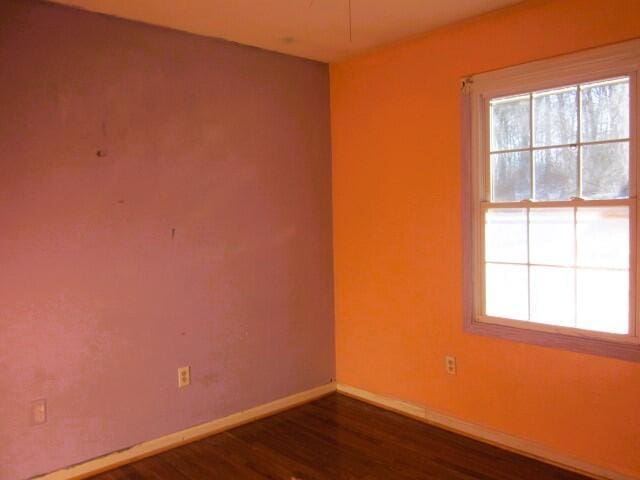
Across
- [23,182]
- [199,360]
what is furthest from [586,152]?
[23,182]

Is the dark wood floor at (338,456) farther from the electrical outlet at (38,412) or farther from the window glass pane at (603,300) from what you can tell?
the window glass pane at (603,300)

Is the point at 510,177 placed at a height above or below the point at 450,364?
above

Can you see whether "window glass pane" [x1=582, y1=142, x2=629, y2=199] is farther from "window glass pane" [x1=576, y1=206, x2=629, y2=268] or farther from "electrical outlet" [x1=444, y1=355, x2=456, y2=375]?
"electrical outlet" [x1=444, y1=355, x2=456, y2=375]

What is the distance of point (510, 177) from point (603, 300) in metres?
0.80

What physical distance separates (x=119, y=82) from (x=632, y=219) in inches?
106

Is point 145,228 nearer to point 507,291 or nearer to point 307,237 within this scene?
point 307,237

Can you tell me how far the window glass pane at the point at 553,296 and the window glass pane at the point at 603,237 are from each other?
13 centimetres

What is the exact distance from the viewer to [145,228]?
297cm

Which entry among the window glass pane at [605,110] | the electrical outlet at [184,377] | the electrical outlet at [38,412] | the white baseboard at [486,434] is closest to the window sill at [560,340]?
the white baseboard at [486,434]

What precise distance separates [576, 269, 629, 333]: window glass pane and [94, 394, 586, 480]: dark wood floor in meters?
0.79

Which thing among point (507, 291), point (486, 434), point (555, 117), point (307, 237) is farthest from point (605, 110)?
point (307, 237)

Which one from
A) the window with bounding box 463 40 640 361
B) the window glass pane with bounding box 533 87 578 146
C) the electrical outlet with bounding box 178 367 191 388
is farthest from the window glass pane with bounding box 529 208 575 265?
the electrical outlet with bounding box 178 367 191 388

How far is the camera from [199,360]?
3229 millimetres

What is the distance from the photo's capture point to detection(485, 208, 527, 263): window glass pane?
289cm
